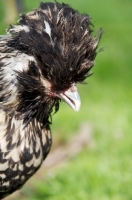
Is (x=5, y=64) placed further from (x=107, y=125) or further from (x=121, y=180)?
(x=107, y=125)

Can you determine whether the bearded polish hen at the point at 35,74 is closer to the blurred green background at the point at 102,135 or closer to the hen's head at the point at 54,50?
the hen's head at the point at 54,50

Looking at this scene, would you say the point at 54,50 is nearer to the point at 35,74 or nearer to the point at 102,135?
the point at 35,74

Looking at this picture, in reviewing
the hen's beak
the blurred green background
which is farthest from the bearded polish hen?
the blurred green background

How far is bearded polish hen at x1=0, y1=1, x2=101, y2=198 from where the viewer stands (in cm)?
374

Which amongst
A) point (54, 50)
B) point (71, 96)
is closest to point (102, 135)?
point (71, 96)

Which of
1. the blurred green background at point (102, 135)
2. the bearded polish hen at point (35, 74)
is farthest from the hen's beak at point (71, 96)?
→ the blurred green background at point (102, 135)

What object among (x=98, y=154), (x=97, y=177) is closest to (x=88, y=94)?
(x=98, y=154)

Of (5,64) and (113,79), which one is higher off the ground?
(113,79)

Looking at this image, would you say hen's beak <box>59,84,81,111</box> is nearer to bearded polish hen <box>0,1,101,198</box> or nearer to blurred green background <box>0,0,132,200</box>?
bearded polish hen <box>0,1,101,198</box>

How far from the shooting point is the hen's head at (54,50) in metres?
3.72

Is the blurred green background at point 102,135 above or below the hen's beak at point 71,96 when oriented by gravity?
above

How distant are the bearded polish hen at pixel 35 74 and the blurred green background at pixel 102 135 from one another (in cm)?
71

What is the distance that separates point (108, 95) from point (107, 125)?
1.48 metres

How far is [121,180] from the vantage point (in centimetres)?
558
